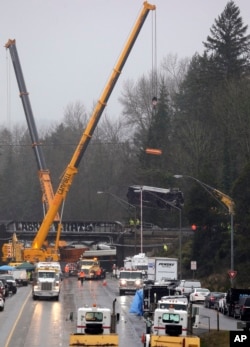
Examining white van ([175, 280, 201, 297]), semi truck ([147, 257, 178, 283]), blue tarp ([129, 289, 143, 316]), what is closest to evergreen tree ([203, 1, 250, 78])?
semi truck ([147, 257, 178, 283])

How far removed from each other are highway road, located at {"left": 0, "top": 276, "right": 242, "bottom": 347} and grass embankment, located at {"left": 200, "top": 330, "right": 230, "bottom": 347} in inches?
104

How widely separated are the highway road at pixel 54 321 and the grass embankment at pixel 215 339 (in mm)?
2633

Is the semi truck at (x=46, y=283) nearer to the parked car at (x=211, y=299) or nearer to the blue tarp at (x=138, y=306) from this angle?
the parked car at (x=211, y=299)

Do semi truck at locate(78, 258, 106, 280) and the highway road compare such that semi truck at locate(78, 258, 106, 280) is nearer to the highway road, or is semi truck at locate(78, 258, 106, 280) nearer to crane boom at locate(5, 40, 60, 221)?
crane boom at locate(5, 40, 60, 221)

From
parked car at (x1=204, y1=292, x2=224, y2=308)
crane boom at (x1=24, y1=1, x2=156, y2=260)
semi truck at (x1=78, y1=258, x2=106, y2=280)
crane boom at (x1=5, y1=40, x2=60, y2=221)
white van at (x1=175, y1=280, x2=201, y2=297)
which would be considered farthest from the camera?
semi truck at (x1=78, y1=258, x2=106, y2=280)

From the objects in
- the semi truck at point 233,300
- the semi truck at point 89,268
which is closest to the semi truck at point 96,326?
the semi truck at point 233,300

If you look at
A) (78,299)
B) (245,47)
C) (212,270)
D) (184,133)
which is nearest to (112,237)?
(184,133)

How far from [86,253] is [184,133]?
18.9m

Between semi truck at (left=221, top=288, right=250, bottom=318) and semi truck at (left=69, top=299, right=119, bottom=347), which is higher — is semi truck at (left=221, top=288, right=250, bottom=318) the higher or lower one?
the higher one

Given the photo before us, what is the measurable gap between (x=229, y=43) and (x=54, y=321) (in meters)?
87.7

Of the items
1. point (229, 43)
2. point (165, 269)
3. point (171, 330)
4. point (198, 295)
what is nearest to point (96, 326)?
point (171, 330)

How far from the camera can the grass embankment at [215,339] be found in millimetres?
39781

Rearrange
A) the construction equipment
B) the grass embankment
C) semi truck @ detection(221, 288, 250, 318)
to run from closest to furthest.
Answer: the grass embankment
semi truck @ detection(221, 288, 250, 318)
the construction equipment

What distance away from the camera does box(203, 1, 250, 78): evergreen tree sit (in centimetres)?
13162
